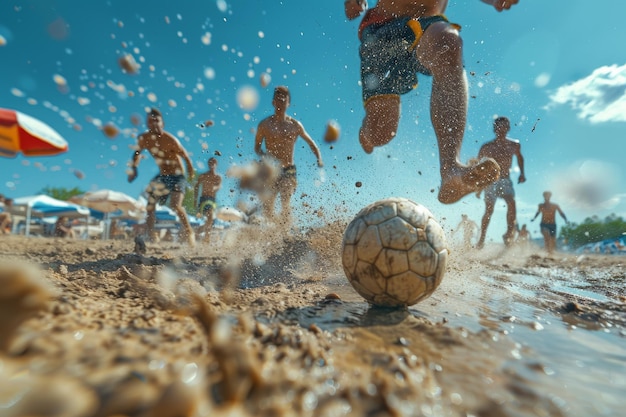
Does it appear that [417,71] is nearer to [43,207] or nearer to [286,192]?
[286,192]

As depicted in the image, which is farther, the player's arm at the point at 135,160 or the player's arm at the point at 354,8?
the player's arm at the point at 135,160

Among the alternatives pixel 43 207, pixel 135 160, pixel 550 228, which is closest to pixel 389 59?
pixel 135 160

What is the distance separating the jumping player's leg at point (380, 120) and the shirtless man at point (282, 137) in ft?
7.15

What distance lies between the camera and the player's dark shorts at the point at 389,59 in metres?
3.99

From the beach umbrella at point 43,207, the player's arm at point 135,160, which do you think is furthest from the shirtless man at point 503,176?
the beach umbrella at point 43,207

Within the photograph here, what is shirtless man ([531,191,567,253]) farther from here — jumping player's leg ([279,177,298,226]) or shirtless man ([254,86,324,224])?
jumping player's leg ([279,177,298,226])

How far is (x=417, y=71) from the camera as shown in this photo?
4.18m

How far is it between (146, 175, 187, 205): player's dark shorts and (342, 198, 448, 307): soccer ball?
6.05m

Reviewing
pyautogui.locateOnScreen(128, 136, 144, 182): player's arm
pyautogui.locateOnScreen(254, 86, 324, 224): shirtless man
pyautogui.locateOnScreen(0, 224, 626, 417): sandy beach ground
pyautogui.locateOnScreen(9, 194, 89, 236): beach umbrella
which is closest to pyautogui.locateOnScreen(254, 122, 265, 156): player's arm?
pyautogui.locateOnScreen(254, 86, 324, 224): shirtless man

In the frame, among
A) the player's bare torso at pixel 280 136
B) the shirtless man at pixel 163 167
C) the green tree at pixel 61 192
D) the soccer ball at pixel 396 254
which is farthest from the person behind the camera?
the green tree at pixel 61 192

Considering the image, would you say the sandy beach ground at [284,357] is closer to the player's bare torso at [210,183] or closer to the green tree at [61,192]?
the player's bare torso at [210,183]

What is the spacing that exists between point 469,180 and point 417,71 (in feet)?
6.31

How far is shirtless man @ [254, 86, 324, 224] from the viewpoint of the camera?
6.74 metres

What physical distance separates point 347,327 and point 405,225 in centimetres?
79
